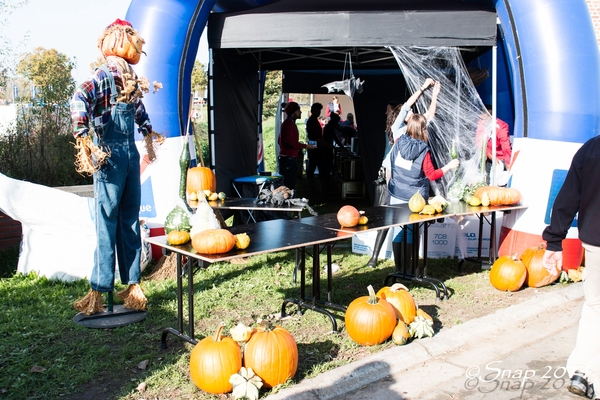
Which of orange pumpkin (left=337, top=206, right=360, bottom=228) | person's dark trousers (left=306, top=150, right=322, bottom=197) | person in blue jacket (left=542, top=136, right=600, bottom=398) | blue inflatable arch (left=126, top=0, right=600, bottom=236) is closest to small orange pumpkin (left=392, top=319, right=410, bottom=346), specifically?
orange pumpkin (left=337, top=206, right=360, bottom=228)

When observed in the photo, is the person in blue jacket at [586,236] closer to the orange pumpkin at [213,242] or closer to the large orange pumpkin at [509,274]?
the orange pumpkin at [213,242]

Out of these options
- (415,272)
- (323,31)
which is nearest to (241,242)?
(415,272)

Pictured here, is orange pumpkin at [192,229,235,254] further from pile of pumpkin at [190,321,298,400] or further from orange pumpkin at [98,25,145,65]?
orange pumpkin at [98,25,145,65]

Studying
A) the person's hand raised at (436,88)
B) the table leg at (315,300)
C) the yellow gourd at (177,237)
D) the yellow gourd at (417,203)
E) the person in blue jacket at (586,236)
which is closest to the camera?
the person in blue jacket at (586,236)

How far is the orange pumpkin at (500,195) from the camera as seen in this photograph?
6.41 metres

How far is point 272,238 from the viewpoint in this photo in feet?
14.5

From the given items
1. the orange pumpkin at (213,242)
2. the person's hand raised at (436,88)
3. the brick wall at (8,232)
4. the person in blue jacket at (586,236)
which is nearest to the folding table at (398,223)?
the orange pumpkin at (213,242)

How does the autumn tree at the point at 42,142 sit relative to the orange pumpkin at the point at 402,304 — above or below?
above

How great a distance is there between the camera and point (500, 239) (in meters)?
7.01

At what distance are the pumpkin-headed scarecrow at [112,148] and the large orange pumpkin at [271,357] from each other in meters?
1.64

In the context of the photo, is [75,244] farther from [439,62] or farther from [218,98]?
[439,62]

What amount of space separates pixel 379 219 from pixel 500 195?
190 centimetres

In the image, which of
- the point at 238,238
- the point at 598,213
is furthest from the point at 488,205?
the point at 238,238

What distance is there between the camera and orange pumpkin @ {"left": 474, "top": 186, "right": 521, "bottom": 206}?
21.0ft
